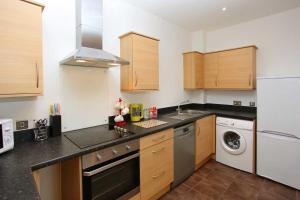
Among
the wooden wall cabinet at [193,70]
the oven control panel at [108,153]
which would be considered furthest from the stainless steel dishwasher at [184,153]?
the wooden wall cabinet at [193,70]

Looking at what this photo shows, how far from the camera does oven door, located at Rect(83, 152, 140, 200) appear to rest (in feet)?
4.41

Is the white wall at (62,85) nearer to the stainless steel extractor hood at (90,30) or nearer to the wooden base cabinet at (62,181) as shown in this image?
the stainless steel extractor hood at (90,30)

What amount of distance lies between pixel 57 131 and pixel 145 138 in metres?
0.88

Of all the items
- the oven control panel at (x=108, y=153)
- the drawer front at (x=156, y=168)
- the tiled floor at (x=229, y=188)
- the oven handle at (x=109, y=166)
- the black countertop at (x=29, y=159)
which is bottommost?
the tiled floor at (x=229, y=188)

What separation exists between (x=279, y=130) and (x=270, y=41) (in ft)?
5.08

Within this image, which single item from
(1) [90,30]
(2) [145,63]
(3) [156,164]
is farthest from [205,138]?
(1) [90,30]

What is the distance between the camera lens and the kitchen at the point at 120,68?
4.44 ft

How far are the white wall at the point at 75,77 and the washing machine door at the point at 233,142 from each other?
1319 mm

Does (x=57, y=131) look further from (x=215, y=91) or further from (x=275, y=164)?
(x=215, y=91)

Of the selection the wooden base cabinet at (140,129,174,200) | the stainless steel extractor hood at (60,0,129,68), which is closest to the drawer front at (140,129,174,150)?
the wooden base cabinet at (140,129,174,200)

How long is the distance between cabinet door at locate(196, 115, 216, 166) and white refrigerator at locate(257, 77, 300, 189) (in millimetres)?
702

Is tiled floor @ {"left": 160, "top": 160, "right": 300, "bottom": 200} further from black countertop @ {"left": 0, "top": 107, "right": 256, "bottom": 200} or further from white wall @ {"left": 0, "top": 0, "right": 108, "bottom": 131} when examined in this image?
white wall @ {"left": 0, "top": 0, "right": 108, "bottom": 131}

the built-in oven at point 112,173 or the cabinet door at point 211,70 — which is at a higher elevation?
the cabinet door at point 211,70

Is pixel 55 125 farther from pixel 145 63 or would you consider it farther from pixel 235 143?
pixel 235 143
